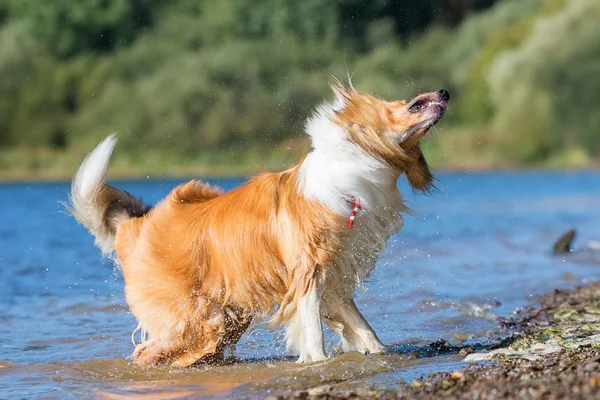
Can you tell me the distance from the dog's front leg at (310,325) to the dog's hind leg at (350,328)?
323mm

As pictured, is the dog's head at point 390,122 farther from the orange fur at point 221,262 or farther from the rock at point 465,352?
the rock at point 465,352

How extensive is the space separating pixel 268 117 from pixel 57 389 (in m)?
30.3

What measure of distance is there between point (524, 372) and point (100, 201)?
3.30 meters

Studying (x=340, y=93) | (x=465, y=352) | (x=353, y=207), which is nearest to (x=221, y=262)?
(x=353, y=207)

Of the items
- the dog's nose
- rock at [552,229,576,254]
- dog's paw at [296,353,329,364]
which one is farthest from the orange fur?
rock at [552,229,576,254]

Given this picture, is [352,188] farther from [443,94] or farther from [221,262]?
[221,262]

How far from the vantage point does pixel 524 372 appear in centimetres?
529

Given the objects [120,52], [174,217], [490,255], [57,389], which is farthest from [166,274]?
[120,52]

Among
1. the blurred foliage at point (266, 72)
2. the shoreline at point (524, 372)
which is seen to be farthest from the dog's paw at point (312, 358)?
the blurred foliage at point (266, 72)

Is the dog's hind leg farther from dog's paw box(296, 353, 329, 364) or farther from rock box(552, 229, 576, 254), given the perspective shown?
rock box(552, 229, 576, 254)

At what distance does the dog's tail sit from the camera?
680cm

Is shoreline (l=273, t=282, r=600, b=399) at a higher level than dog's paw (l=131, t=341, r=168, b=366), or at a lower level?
lower

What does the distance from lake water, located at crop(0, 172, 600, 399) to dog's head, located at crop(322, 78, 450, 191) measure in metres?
0.55

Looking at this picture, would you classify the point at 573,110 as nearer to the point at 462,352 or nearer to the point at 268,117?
the point at 268,117
